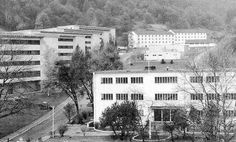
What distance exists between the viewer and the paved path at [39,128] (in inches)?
1310

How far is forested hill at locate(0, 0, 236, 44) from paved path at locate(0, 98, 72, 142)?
273 ft

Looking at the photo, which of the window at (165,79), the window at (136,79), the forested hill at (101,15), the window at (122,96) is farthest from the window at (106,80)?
the forested hill at (101,15)

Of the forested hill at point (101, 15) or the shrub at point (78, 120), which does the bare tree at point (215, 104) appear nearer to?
the shrub at point (78, 120)

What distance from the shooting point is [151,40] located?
12262 cm

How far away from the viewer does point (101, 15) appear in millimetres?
157250

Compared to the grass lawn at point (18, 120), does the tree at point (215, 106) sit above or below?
above

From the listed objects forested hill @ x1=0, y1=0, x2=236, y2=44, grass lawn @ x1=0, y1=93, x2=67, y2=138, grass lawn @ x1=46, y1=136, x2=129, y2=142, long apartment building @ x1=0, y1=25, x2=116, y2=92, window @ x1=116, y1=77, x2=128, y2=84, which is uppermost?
forested hill @ x1=0, y1=0, x2=236, y2=44

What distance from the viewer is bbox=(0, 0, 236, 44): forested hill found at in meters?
130

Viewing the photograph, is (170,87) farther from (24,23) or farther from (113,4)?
(113,4)

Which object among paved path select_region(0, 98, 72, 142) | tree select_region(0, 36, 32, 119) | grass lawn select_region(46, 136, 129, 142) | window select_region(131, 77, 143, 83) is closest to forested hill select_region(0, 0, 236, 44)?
tree select_region(0, 36, 32, 119)

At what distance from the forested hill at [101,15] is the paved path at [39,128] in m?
83.3

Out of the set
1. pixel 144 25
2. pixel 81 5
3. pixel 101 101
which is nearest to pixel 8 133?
pixel 101 101

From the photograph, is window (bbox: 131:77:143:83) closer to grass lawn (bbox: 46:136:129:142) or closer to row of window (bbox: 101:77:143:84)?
row of window (bbox: 101:77:143:84)

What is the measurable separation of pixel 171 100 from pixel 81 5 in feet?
459
